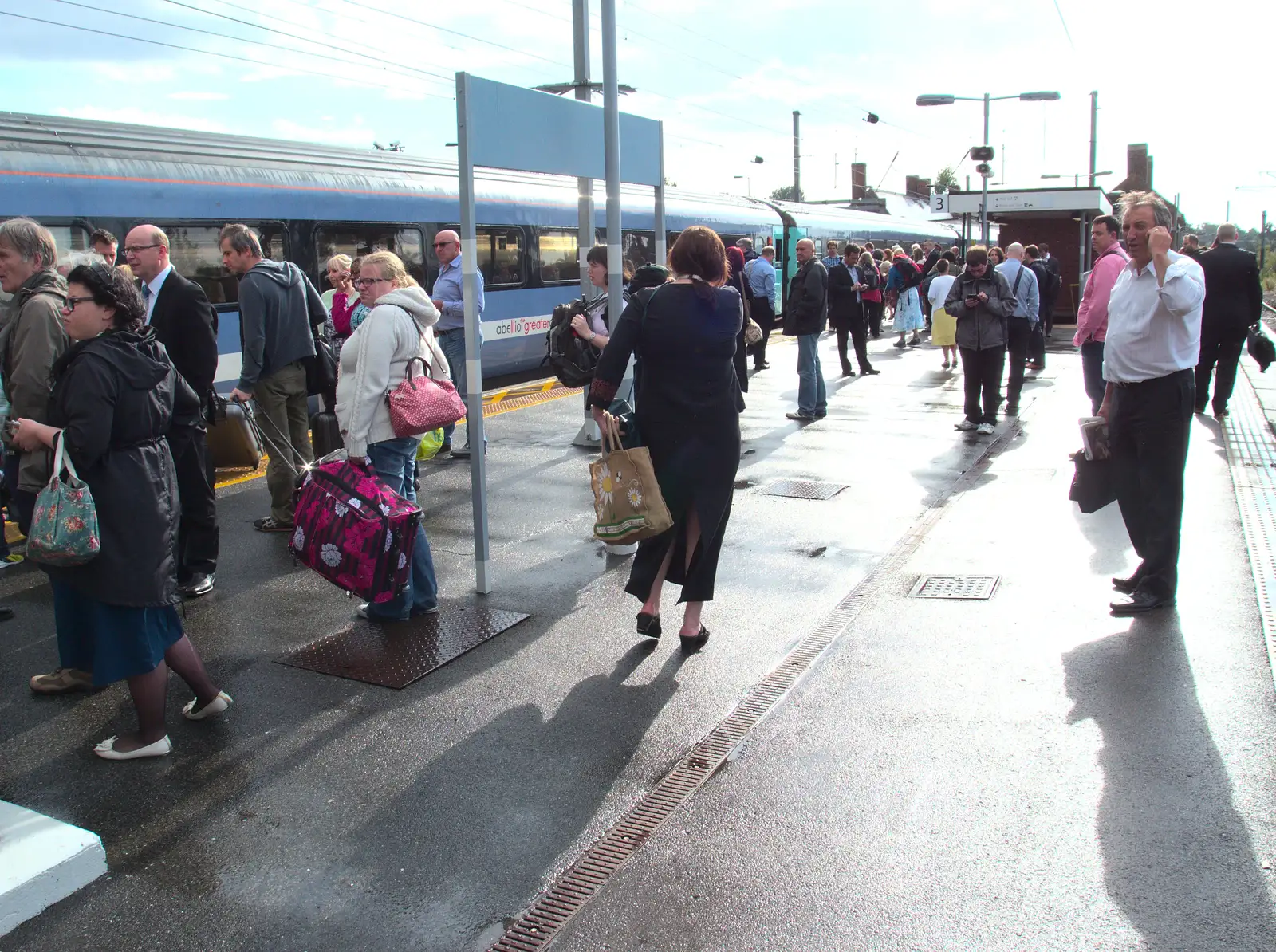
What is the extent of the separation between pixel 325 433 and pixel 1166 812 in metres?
5.42

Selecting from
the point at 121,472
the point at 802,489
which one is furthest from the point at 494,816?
the point at 802,489

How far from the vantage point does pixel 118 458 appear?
11.9ft

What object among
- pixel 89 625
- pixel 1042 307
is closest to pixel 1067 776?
pixel 89 625

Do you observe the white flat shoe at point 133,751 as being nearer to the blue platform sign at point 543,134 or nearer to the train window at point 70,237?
the blue platform sign at point 543,134

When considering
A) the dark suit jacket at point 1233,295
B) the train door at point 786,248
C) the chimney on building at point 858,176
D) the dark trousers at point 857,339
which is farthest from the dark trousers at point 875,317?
the chimney on building at point 858,176

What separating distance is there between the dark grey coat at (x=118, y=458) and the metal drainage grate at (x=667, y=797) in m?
1.75

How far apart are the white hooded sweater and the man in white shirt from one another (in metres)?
3.29

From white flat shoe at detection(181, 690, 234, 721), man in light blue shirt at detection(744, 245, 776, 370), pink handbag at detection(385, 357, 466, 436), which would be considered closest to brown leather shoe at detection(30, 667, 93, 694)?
white flat shoe at detection(181, 690, 234, 721)

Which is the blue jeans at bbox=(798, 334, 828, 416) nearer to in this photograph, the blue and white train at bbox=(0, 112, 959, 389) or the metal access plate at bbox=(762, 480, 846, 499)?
the blue and white train at bbox=(0, 112, 959, 389)

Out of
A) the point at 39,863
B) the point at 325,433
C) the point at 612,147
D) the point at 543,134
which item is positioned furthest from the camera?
the point at 325,433

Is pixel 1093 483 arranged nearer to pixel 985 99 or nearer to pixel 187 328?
pixel 187 328

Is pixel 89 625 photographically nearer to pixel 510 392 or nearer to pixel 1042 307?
pixel 510 392

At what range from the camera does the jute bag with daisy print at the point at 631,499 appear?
451 cm

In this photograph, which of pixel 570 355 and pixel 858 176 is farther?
pixel 858 176
